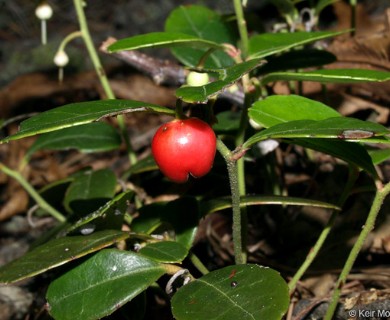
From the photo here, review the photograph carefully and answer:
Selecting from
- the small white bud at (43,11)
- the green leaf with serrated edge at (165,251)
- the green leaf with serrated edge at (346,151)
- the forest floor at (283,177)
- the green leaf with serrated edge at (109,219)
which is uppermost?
the small white bud at (43,11)

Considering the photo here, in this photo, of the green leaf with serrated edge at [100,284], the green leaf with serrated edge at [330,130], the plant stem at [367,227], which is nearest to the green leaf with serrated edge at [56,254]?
the green leaf with serrated edge at [100,284]

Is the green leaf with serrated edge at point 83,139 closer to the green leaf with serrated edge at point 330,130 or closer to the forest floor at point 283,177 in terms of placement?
the forest floor at point 283,177

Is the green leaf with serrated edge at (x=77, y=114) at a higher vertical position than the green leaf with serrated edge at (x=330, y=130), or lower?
higher

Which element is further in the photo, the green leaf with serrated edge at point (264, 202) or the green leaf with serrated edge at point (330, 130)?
the green leaf with serrated edge at point (264, 202)

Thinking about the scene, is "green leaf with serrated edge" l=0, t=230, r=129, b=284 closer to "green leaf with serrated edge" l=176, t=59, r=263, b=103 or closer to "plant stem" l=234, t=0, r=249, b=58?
"green leaf with serrated edge" l=176, t=59, r=263, b=103

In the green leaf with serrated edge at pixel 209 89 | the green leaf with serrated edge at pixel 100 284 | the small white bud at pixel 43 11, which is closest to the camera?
the green leaf with serrated edge at pixel 209 89

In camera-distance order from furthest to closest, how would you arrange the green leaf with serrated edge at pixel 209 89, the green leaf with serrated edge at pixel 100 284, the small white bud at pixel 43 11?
1. the small white bud at pixel 43 11
2. the green leaf with serrated edge at pixel 100 284
3. the green leaf with serrated edge at pixel 209 89

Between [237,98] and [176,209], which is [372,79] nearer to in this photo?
[176,209]
